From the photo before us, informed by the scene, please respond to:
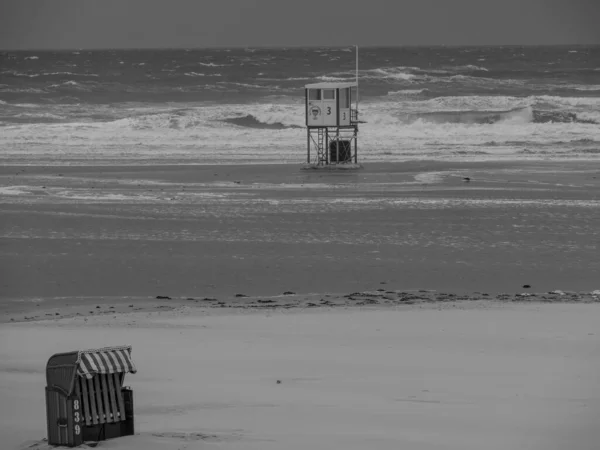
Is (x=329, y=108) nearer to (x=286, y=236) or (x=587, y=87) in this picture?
(x=286, y=236)

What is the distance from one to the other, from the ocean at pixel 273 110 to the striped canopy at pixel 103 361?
24.7m

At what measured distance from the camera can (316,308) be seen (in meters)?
11.5

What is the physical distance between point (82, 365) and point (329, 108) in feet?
90.3

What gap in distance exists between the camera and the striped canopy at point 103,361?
6.34 metres

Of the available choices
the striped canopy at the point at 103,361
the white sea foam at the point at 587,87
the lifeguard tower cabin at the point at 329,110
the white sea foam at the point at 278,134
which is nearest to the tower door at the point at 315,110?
the lifeguard tower cabin at the point at 329,110

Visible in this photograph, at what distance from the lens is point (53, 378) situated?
6477 mm

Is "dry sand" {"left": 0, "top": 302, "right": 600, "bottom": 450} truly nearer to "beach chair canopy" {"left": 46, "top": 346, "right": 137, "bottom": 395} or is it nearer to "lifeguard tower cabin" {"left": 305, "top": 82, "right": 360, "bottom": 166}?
"beach chair canopy" {"left": 46, "top": 346, "right": 137, "bottom": 395}

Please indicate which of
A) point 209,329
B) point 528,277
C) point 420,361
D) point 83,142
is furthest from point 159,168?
point 420,361

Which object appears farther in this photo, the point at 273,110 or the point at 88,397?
the point at 273,110

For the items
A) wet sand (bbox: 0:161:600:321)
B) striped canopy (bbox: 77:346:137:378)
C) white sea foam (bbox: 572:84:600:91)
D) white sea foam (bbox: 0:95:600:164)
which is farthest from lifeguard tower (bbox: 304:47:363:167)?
white sea foam (bbox: 572:84:600:91)

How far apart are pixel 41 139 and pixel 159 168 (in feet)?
43.7

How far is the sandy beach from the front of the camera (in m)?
7.19

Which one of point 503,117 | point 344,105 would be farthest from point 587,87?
point 344,105

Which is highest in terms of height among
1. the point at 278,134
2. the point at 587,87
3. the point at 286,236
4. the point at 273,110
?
the point at 587,87
